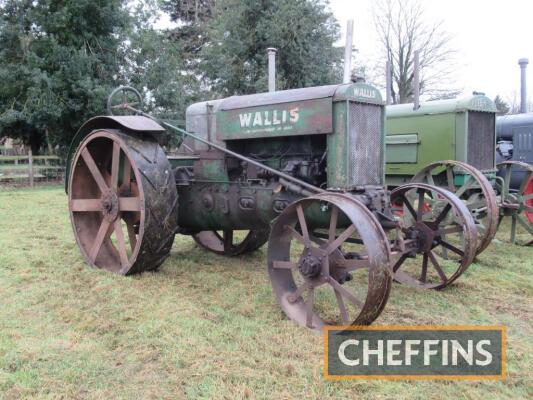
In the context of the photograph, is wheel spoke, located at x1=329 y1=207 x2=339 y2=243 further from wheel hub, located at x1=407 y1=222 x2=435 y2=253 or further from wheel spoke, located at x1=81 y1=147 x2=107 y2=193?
wheel spoke, located at x1=81 y1=147 x2=107 y2=193

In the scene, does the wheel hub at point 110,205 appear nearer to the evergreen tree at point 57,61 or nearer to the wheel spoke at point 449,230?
the wheel spoke at point 449,230

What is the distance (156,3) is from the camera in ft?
54.7

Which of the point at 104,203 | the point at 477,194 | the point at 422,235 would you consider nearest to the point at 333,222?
the point at 422,235

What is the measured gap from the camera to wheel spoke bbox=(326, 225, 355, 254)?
3.04 metres

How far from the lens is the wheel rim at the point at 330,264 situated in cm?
288

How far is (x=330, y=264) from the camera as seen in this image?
321 centimetres

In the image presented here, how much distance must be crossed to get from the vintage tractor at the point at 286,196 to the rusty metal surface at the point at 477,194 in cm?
41

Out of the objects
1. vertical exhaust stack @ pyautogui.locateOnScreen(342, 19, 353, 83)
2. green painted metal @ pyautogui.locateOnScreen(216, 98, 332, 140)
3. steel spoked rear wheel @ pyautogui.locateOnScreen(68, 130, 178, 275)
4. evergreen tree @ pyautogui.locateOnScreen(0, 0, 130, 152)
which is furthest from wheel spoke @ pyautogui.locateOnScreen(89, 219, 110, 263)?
evergreen tree @ pyautogui.locateOnScreen(0, 0, 130, 152)

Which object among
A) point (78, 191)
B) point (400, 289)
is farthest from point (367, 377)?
point (78, 191)

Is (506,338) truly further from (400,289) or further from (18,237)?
(18,237)

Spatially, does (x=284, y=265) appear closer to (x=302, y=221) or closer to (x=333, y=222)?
(x=302, y=221)

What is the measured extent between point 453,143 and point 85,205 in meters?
4.46

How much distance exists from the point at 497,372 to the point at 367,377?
71cm

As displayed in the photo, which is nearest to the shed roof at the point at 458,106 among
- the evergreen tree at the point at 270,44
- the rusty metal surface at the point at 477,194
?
the rusty metal surface at the point at 477,194
